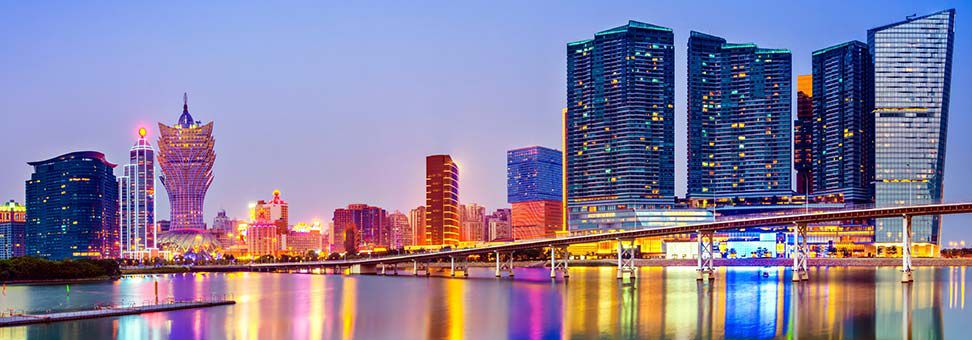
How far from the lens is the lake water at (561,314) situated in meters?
68.2

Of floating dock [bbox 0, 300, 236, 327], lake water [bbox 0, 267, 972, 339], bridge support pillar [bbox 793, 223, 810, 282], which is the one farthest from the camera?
bridge support pillar [bbox 793, 223, 810, 282]

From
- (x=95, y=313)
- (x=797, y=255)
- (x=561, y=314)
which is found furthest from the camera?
(x=797, y=255)

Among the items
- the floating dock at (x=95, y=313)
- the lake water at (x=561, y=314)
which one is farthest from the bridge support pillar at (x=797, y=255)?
the floating dock at (x=95, y=313)

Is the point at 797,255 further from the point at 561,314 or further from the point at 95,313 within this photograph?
the point at 95,313

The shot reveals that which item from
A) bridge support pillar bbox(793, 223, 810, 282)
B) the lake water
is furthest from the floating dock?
bridge support pillar bbox(793, 223, 810, 282)

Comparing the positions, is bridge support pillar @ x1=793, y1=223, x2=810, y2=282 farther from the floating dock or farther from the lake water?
the floating dock

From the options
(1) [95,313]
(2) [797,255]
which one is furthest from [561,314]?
(2) [797,255]

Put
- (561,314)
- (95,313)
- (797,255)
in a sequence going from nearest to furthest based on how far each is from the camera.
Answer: (95,313)
(561,314)
(797,255)

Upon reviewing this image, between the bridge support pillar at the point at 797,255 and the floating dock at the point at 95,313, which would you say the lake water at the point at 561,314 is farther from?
the bridge support pillar at the point at 797,255

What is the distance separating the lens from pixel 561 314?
8256 cm

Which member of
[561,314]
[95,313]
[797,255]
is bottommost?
[561,314]

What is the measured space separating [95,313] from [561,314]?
42.4 metres

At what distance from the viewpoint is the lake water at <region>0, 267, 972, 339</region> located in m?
68.2

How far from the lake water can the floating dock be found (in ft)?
7.15
